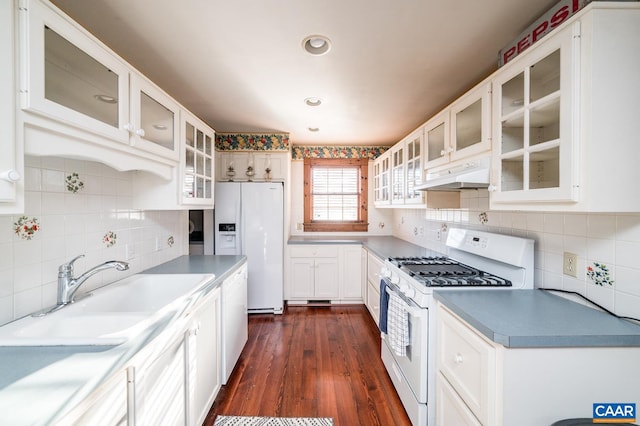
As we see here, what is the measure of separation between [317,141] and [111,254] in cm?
291

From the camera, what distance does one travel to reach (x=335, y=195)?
4.21m

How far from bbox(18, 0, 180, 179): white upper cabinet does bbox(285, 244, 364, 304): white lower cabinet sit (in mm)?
2366

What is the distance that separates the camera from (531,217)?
1570mm

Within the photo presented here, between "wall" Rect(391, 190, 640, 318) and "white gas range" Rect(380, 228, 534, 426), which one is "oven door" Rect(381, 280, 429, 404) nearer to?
"white gas range" Rect(380, 228, 534, 426)

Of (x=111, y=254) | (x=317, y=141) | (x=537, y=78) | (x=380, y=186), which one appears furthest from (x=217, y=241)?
(x=537, y=78)

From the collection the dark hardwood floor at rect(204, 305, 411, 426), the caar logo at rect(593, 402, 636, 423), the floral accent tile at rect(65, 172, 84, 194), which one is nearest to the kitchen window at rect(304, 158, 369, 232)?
the dark hardwood floor at rect(204, 305, 411, 426)

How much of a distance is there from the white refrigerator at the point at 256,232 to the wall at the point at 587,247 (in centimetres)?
225

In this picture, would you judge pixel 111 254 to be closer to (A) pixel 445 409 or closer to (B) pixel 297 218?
(A) pixel 445 409

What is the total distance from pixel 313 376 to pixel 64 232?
1936 mm

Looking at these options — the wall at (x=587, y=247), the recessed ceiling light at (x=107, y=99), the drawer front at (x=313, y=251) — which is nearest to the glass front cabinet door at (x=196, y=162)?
the recessed ceiling light at (x=107, y=99)

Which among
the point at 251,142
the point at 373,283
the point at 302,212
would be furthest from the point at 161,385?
the point at 302,212

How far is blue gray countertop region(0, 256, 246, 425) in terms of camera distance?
2.01 feet

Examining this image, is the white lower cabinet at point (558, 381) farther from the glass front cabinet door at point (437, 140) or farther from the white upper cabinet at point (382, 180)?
the white upper cabinet at point (382, 180)

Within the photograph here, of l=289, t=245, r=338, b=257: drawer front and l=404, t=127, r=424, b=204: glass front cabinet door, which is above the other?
l=404, t=127, r=424, b=204: glass front cabinet door
